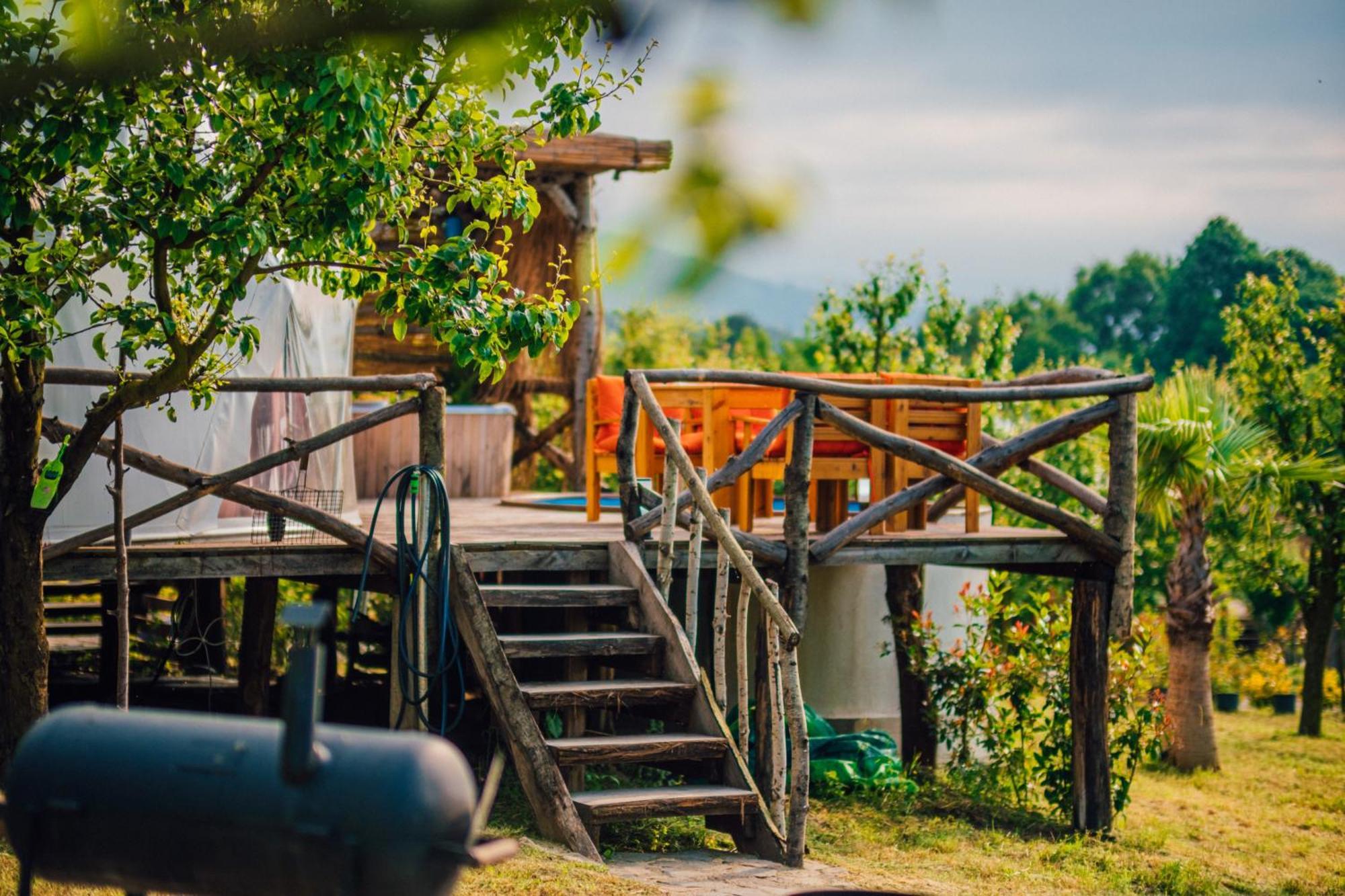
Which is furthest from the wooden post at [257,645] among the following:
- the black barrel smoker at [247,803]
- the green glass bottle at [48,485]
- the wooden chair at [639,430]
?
the black barrel smoker at [247,803]

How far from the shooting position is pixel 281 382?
259 inches

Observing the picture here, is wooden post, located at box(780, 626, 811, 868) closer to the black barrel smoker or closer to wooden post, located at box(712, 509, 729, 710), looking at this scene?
wooden post, located at box(712, 509, 729, 710)

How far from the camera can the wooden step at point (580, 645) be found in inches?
259

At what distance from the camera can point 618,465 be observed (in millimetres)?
7664

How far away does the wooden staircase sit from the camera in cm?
597

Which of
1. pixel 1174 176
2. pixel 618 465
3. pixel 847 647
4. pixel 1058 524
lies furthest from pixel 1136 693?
pixel 1174 176

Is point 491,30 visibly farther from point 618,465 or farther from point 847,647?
point 847,647

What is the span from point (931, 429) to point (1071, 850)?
2.52m

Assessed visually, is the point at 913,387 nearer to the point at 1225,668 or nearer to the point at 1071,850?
Answer: the point at 1071,850

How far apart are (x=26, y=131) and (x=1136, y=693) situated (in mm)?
6836

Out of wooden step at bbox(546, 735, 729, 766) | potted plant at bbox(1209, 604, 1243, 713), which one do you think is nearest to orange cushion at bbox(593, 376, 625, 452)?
wooden step at bbox(546, 735, 729, 766)

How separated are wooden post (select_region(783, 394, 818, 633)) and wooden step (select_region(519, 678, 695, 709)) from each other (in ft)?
3.35

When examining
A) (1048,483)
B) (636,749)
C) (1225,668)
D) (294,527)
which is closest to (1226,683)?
(1225,668)

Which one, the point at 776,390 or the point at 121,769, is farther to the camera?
the point at 776,390
